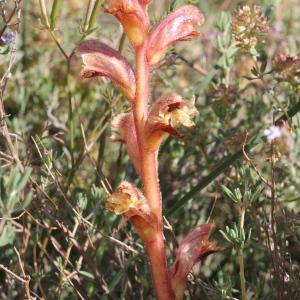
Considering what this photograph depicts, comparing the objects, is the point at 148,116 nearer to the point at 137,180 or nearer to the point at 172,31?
the point at 172,31

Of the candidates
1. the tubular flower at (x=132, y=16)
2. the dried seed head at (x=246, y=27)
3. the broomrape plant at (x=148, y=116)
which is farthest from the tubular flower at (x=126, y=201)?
the dried seed head at (x=246, y=27)

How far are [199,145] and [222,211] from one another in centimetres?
24

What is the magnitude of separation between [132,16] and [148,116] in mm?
235

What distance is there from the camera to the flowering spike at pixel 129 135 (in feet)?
5.24

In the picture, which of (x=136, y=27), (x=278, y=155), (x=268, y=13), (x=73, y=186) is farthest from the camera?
(x=73, y=186)

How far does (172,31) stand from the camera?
1561 millimetres

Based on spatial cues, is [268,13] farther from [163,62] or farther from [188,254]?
[188,254]

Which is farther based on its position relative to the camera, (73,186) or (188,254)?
(73,186)

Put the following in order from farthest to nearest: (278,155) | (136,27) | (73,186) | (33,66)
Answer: (33,66)
(73,186)
(278,155)
(136,27)

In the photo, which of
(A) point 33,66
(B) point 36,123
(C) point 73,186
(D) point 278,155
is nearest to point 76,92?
(A) point 33,66

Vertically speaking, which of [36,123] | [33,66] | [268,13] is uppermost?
A: [268,13]

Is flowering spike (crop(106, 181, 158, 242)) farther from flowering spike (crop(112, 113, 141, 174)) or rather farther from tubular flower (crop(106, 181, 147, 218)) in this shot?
flowering spike (crop(112, 113, 141, 174))

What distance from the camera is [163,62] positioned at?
2240 mm

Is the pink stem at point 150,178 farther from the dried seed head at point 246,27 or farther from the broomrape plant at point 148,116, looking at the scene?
the dried seed head at point 246,27
